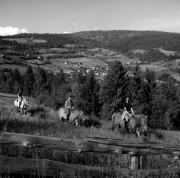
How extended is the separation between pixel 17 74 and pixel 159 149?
104m

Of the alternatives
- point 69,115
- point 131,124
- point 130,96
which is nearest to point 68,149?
point 131,124

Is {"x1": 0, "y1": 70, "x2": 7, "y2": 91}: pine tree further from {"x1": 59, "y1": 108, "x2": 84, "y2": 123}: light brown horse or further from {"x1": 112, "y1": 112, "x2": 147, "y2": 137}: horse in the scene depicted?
{"x1": 112, "y1": 112, "x2": 147, "y2": 137}: horse

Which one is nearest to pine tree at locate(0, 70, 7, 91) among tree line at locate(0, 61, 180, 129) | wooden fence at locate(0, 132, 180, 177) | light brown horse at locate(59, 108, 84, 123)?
tree line at locate(0, 61, 180, 129)

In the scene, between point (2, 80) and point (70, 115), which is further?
point (2, 80)

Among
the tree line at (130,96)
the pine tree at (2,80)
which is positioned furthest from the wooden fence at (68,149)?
the pine tree at (2,80)

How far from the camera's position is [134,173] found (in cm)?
630

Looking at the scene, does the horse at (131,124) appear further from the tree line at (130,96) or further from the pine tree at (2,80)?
the pine tree at (2,80)

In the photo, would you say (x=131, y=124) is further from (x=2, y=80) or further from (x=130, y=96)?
(x=2, y=80)

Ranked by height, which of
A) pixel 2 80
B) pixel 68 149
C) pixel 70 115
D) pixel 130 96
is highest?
pixel 68 149

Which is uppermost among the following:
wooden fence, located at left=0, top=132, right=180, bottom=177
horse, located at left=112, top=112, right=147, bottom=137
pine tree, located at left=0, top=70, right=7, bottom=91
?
wooden fence, located at left=0, top=132, right=180, bottom=177

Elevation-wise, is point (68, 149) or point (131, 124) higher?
point (68, 149)

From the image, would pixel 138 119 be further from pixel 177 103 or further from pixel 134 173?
pixel 177 103

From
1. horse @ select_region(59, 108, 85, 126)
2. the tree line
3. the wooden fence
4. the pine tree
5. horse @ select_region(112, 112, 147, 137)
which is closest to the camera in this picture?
the wooden fence


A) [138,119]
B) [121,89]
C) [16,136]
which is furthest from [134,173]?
[121,89]
